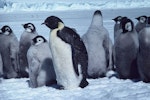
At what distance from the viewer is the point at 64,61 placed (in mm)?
4262

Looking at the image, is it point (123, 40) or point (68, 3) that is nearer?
point (123, 40)

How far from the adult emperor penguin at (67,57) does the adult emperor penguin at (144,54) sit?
66 centimetres

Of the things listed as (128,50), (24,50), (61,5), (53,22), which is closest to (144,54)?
(128,50)

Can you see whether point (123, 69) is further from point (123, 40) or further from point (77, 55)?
point (77, 55)

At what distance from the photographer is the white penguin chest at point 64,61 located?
423 centimetres

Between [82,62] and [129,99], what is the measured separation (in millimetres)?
876

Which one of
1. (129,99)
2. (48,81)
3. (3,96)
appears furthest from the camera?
(48,81)

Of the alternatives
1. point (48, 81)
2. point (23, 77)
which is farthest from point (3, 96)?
point (23, 77)

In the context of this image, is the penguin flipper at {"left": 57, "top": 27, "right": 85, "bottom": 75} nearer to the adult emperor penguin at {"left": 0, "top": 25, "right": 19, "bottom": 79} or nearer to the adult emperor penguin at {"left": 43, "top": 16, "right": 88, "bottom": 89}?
the adult emperor penguin at {"left": 43, "top": 16, "right": 88, "bottom": 89}

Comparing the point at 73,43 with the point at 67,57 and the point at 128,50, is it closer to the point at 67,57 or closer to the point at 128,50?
the point at 67,57

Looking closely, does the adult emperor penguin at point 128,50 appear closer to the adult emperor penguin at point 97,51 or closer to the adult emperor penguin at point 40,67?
the adult emperor penguin at point 97,51

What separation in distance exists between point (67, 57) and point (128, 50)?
922mm

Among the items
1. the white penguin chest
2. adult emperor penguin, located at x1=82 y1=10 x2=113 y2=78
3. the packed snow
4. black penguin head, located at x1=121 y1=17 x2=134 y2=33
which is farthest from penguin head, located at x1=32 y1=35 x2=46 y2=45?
the packed snow

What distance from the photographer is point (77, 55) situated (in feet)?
14.1
